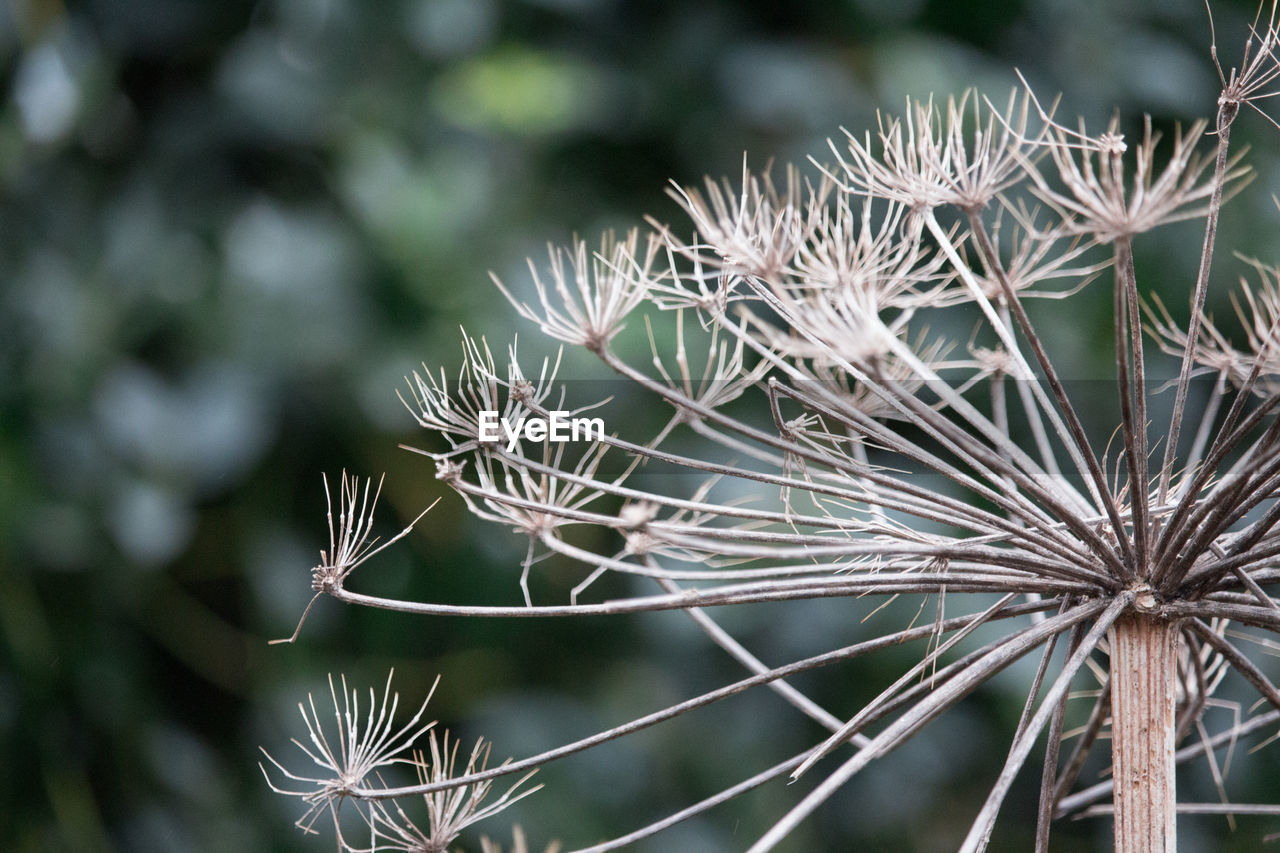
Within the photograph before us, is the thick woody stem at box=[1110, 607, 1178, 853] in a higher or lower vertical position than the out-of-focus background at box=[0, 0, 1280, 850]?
lower

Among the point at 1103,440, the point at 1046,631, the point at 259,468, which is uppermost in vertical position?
the point at 1103,440

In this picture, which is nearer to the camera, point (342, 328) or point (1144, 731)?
point (1144, 731)

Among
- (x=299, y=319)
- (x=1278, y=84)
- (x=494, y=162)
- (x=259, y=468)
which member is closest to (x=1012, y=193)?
(x=1278, y=84)

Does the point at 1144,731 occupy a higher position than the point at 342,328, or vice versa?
the point at 342,328

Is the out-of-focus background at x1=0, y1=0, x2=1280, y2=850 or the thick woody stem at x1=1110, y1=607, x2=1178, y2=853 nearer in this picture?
the thick woody stem at x1=1110, y1=607, x2=1178, y2=853

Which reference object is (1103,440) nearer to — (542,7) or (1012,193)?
(1012,193)
